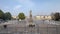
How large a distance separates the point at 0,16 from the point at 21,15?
89.6ft

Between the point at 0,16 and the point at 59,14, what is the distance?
35.6 metres

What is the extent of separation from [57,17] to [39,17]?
2551 cm

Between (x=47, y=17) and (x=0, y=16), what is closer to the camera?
(x=0, y=16)

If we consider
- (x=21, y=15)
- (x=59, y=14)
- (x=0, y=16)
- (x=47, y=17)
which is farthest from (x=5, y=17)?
(x=47, y=17)

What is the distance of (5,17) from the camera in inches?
3243

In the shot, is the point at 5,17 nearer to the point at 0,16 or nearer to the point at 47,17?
the point at 0,16

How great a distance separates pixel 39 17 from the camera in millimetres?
107688

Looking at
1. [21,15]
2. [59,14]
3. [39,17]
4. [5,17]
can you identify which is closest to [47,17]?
[39,17]

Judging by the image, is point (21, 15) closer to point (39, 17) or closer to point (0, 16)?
point (39, 17)

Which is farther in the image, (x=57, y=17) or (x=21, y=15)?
(x=21, y=15)

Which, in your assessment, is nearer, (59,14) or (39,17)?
(59,14)

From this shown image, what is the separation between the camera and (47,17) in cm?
11294

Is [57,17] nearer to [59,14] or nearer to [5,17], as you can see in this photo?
[59,14]

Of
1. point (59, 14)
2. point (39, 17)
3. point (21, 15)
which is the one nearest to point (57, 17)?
point (59, 14)
